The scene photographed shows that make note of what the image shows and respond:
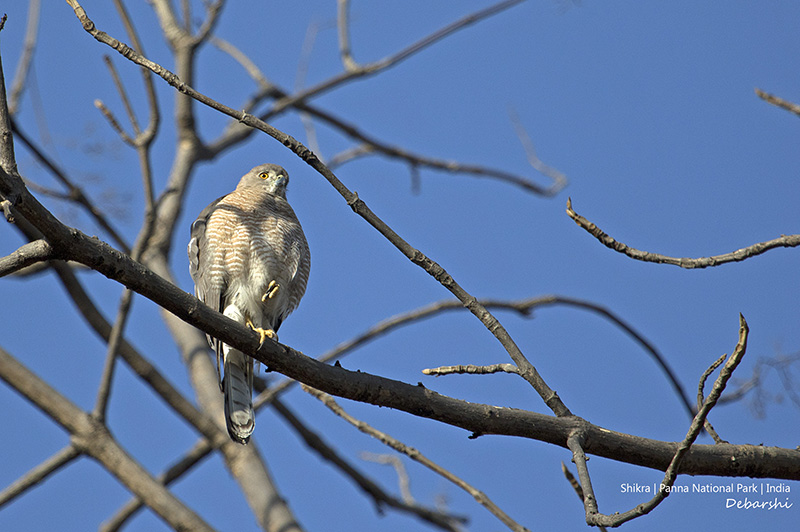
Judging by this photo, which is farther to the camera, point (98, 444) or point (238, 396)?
point (98, 444)

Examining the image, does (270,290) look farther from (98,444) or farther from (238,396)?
(98,444)

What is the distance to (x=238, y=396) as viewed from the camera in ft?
16.1

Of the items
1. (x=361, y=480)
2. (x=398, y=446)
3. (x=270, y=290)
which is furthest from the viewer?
(x=361, y=480)

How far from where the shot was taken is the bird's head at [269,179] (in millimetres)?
6348

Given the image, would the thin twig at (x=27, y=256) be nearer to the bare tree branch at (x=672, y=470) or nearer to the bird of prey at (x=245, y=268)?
the bare tree branch at (x=672, y=470)

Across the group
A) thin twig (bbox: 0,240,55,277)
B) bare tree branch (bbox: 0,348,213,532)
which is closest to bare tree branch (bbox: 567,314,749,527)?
thin twig (bbox: 0,240,55,277)

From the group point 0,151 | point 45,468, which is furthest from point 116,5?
point 0,151

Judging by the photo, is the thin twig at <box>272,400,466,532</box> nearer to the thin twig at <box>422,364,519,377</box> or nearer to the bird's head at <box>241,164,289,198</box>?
the bird's head at <box>241,164,289,198</box>

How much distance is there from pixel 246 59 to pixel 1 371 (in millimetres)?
4932

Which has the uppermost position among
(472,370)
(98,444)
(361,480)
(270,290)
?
(270,290)

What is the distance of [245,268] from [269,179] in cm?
132

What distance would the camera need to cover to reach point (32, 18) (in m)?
8.27

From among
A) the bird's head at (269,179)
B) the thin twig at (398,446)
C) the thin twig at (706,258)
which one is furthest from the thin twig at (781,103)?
the bird's head at (269,179)

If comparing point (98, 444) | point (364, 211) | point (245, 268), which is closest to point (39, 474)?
point (98, 444)
